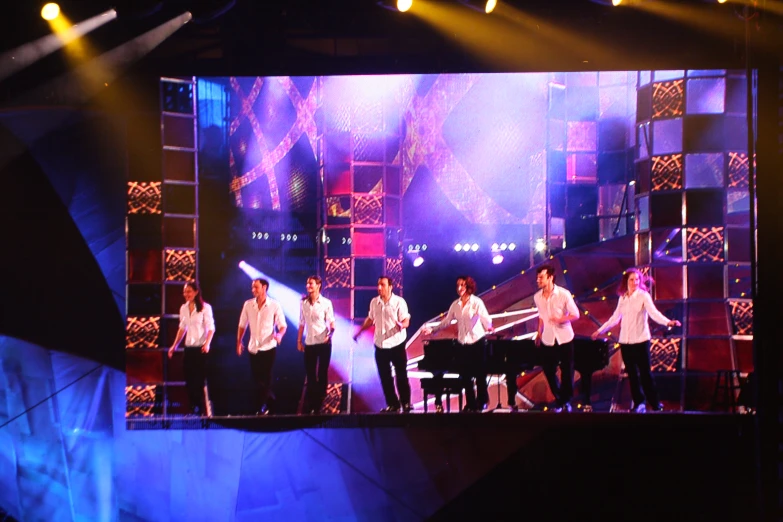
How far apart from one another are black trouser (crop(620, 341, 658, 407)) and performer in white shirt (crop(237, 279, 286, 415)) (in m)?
3.38

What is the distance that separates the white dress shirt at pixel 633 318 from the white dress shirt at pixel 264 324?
3171mm

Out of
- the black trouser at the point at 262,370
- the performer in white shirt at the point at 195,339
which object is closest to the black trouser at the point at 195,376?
the performer in white shirt at the point at 195,339

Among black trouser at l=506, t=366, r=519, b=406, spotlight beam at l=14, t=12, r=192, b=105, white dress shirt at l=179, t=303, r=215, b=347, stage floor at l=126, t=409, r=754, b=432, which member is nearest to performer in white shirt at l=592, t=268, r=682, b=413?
stage floor at l=126, t=409, r=754, b=432

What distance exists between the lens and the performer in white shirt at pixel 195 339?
25.4ft

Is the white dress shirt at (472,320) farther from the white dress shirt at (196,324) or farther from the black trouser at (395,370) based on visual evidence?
the white dress shirt at (196,324)

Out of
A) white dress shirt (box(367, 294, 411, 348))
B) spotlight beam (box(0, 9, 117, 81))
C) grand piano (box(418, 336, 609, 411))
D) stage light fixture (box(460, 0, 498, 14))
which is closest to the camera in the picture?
stage light fixture (box(460, 0, 498, 14))

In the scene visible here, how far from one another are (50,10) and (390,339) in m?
4.28

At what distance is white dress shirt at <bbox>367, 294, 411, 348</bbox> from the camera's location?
7.63 metres

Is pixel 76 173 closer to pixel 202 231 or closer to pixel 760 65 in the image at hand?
pixel 202 231

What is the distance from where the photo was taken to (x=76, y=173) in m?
7.65

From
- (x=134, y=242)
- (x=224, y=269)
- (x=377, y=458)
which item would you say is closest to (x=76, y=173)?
(x=134, y=242)

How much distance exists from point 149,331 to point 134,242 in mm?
898

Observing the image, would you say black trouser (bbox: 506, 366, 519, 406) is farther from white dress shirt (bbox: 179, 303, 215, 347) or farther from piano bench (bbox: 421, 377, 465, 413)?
white dress shirt (bbox: 179, 303, 215, 347)

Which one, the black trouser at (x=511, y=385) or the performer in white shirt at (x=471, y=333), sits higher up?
the performer in white shirt at (x=471, y=333)
